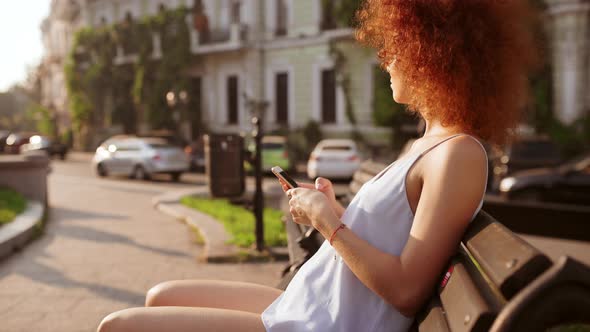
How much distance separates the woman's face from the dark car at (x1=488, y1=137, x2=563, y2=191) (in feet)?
41.0

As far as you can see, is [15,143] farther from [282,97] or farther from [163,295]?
[163,295]

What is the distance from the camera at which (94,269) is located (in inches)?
249

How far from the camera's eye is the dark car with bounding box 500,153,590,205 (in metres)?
9.95

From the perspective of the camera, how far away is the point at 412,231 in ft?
5.11

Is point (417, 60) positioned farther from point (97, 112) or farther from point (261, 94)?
point (97, 112)

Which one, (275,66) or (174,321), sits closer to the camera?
(174,321)

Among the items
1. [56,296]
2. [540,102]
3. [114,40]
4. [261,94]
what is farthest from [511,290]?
[114,40]

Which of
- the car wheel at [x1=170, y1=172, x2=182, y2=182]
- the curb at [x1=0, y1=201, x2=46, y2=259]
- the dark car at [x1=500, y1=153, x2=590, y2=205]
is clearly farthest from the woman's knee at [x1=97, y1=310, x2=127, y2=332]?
the car wheel at [x1=170, y1=172, x2=182, y2=182]

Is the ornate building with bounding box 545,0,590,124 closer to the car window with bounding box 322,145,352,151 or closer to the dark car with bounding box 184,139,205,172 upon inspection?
the car window with bounding box 322,145,352,151

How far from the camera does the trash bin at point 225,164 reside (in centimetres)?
676

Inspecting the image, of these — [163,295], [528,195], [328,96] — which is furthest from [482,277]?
[328,96]

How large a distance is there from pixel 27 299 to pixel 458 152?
181 inches

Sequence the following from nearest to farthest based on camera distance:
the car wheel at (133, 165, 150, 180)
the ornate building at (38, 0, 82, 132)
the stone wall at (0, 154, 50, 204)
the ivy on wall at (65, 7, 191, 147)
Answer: the stone wall at (0, 154, 50, 204), the car wheel at (133, 165, 150, 180), the ivy on wall at (65, 7, 191, 147), the ornate building at (38, 0, 82, 132)

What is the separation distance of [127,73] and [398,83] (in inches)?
1502
